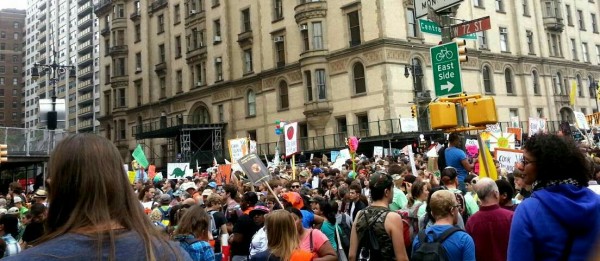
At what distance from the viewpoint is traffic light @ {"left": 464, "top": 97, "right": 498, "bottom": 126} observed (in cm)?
814

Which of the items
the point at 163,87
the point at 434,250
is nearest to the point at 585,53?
the point at 163,87

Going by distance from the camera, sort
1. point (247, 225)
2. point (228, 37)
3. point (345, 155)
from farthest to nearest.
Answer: point (228, 37)
point (345, 155)
point (247, 225)

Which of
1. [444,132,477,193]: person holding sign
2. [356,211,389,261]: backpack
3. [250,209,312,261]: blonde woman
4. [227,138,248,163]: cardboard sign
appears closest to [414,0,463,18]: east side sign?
[444,132,477,193]: person holding sign

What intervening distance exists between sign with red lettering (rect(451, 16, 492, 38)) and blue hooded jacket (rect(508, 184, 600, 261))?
6.96 m

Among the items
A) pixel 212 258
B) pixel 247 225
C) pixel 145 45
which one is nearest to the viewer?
pixel 212 258

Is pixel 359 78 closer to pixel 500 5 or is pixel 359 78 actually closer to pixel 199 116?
pixel 500 5

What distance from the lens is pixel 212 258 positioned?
5.22 meters

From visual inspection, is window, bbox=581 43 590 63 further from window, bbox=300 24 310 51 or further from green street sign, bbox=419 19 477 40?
green street sign, bbox=419 19 477 40

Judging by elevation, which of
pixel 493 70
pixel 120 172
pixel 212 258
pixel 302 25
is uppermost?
pixel 302 25

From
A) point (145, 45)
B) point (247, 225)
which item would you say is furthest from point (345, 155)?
point (145, 45)

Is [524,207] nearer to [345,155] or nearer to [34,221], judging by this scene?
[34,221]

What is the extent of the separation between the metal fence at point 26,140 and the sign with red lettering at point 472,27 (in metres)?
22.3

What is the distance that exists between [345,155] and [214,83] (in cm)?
2542

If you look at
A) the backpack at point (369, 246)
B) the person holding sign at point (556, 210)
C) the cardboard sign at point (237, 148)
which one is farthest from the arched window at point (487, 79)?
the person holding sign at point (556, 210)
